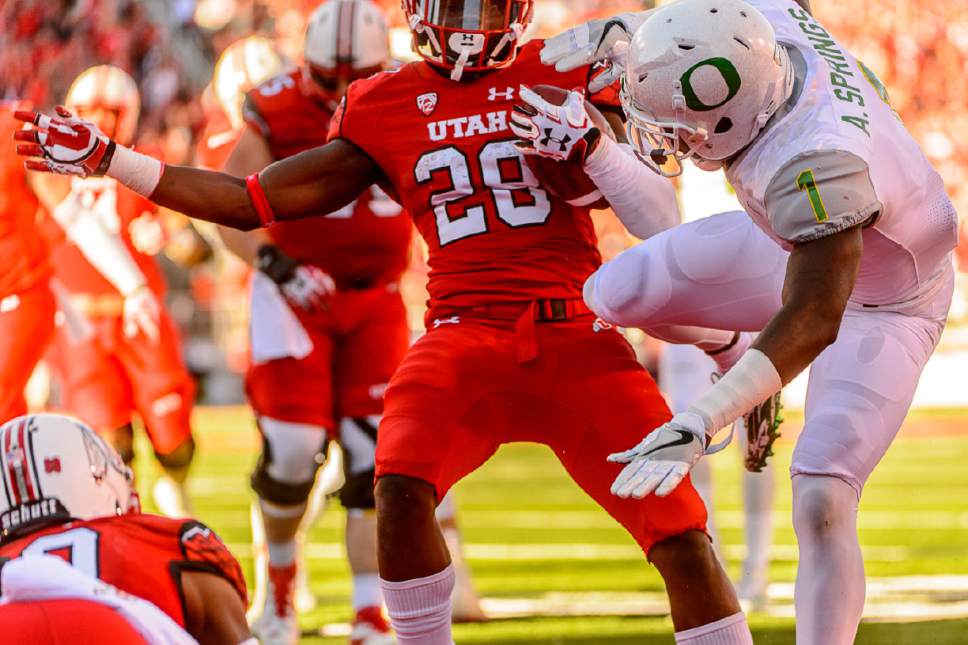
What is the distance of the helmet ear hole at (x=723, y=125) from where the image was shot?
3.34 m

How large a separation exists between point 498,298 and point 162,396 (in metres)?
3.34

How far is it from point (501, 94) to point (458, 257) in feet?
1.28

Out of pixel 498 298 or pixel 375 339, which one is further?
pixel 375 339

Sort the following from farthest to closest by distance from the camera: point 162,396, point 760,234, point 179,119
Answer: point 179,119, point 162,396, point 760,234

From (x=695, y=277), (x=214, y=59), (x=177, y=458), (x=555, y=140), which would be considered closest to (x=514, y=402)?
(x=695, y=277)

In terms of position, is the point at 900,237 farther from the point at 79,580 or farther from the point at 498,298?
the point at 79,580

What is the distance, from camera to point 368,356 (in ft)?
17.6

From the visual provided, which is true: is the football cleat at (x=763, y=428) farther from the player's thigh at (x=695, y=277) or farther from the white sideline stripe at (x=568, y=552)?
the white sideline stripe at (x=568, y=552)

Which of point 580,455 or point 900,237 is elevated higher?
point 900,237

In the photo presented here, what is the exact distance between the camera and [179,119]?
1794 cm

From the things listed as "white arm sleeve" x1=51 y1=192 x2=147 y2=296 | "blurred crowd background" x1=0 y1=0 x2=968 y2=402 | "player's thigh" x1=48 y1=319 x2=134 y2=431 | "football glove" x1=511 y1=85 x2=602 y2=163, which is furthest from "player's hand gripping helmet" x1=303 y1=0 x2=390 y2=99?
"blurred crowd background" x1=0 y1=0 x2=968 y2=402

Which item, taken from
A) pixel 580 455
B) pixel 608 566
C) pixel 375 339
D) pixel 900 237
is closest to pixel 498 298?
pixel 580 455

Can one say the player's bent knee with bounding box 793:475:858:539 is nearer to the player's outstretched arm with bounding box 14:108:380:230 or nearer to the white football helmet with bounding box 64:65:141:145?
the player's outstretched arm with bounding box 14:108:380:230

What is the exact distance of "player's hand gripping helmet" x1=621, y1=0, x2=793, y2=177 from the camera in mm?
3268
